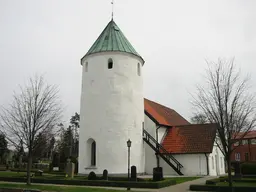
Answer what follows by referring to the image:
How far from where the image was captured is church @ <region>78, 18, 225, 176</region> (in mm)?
26250

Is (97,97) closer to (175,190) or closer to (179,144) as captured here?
(179,144)

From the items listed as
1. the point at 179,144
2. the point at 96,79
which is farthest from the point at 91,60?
the point at 179,144

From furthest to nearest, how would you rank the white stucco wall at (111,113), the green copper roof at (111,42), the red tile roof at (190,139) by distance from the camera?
the red tile roof at (190,139) < the green copper roof at (111,42) < the white stucco wall at (111,113)

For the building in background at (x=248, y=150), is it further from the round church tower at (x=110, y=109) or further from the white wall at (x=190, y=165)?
the round church tower at (x=110, y=109)

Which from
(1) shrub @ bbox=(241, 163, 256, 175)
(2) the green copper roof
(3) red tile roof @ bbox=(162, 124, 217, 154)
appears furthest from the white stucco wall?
(1) shrub @ bbox=(241, 163, 256, 175)

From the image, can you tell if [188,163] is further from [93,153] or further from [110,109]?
[110,109]

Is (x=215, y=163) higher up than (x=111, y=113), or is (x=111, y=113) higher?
(x=111, y=113)

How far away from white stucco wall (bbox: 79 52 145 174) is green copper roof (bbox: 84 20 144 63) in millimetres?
621

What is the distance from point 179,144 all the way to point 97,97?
32.4 feet

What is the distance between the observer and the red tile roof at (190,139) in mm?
28500

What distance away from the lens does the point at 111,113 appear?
26594 mm

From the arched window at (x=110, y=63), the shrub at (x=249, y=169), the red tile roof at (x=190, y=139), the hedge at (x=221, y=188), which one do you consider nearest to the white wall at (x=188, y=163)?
the red tile roof at (x=190, y=139)

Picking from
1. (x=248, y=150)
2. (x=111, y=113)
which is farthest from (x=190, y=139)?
(x=248, y=150)

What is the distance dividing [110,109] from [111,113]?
38cm
